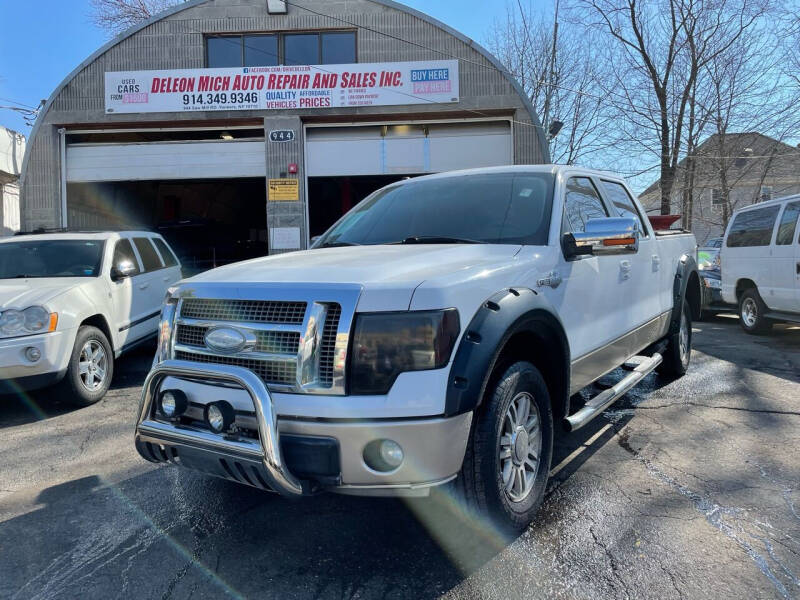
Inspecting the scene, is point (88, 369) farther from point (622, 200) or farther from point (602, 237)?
point (622, 200)

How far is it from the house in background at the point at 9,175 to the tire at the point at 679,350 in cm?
1712

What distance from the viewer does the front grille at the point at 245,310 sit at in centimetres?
238

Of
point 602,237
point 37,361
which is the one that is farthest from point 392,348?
point 37,361

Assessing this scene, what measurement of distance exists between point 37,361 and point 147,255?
278cm

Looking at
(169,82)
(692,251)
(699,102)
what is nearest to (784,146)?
(699,102)

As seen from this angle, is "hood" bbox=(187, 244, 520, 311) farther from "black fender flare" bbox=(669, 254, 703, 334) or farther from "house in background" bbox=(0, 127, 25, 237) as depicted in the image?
"house in background" bbox=(0, 127, 25, 237)

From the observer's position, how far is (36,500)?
3332 mm

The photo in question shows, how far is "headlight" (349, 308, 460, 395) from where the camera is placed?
2.23m

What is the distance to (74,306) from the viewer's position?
5.25 meters

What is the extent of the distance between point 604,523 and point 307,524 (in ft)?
4.98

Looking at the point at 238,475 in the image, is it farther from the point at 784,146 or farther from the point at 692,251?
the point at 784,146

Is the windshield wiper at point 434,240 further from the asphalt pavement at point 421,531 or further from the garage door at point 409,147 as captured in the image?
the garage door at point 409,147

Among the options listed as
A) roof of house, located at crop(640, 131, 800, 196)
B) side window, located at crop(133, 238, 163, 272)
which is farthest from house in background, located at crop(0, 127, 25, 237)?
roof of house, located at crop(640, 131, 800, 196)

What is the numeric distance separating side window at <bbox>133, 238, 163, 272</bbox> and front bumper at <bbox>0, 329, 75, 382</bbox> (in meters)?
2.30
